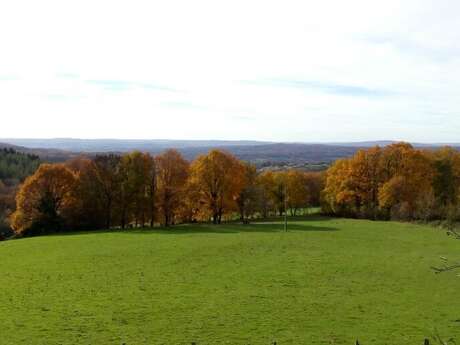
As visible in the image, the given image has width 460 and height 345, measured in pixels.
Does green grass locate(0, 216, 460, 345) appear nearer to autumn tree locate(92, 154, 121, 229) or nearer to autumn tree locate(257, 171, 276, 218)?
autumn tree locate(92, 154, 121, 229)

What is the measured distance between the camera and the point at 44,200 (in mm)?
65312

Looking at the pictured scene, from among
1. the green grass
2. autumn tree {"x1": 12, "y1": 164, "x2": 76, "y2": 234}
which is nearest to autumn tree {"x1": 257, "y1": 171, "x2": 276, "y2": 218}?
the green grass

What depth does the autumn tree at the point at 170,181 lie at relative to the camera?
7144 centimetres

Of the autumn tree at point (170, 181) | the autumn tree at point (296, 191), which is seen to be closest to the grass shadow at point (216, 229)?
the autumn tree at point (170, 181)

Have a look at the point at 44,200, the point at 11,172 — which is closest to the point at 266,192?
the point at 44,200

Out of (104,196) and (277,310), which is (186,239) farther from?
(277,310)

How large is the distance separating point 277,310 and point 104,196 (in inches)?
1914

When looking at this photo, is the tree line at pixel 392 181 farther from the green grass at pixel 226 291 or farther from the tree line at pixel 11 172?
the tree line at pixel 11 172

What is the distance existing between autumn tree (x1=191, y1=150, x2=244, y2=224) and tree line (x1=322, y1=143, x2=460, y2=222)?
20113 millimetres

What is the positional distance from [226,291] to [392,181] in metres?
52.9

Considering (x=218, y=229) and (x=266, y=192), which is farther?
(x=266, y=192)

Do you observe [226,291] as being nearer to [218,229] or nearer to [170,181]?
[218,229]

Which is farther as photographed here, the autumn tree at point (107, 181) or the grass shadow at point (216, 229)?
the autumn tree at point (107, 181)

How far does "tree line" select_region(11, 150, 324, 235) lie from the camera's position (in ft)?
216
